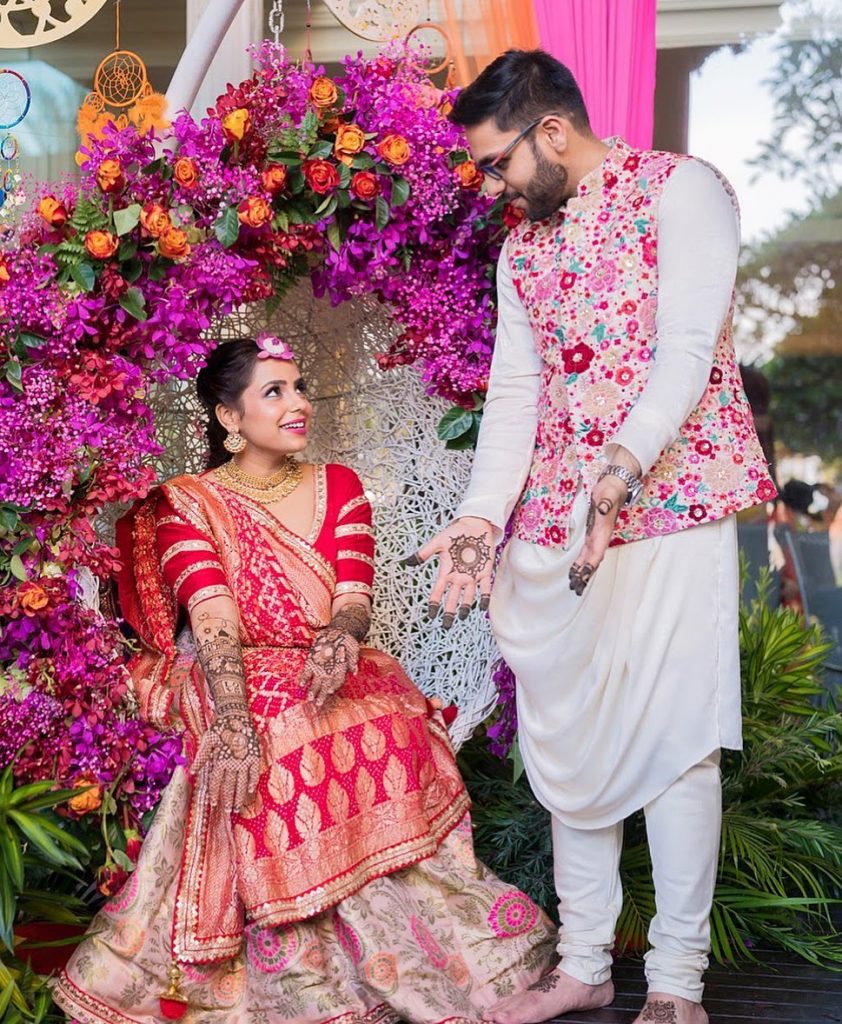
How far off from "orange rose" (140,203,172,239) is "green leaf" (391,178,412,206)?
1.68 feet

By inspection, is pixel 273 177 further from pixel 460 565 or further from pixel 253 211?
pixel 460 565

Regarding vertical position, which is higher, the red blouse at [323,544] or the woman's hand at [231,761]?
the red blouse at [323,544]

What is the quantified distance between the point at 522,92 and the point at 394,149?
1.40ft

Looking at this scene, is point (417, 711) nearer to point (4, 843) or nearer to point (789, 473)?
point (4, 843)

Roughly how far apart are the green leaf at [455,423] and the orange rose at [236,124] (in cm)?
83

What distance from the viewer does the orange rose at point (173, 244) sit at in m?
2.86

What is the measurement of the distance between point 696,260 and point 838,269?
3506mm

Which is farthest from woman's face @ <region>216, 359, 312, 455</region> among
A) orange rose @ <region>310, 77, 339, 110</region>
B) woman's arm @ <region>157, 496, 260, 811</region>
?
orange rose @ <region>310, 77, 339, 110</region>

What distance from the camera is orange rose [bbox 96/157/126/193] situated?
2.86 m

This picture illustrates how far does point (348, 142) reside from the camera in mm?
3004

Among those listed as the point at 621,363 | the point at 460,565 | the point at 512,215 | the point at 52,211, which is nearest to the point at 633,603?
the point at 460,565

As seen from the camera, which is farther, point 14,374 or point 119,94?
point 119,94

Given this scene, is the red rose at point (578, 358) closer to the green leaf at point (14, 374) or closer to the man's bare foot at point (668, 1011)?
the green leaf at point (14, 374)

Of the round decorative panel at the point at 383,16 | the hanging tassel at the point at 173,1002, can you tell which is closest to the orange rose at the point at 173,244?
the round decorative panel at the point at 383,16
